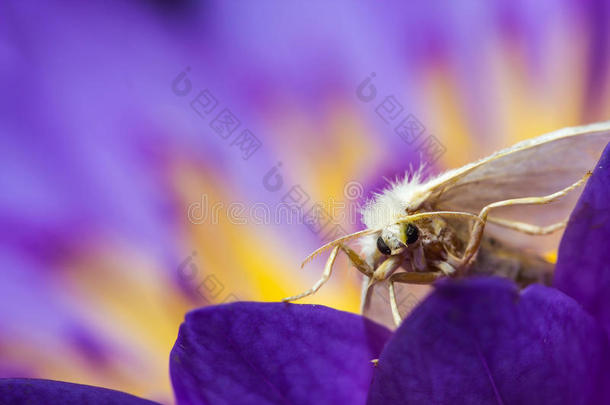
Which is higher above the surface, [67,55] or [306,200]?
[67,55]

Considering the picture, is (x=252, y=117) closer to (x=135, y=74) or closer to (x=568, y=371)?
(x=135, y=74)

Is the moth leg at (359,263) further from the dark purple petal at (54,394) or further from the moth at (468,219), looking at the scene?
the dark purple petal at (54,394)

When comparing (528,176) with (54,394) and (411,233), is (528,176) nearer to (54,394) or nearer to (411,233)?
(411,233)

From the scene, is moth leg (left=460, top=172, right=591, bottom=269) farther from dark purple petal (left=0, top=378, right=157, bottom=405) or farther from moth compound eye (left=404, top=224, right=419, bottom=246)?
dark purple petal (left=0, top=378, right=157, bottom=405)

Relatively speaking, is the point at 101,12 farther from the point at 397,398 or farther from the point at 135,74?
the point at 397,398

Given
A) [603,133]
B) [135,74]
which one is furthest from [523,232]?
[135,74]

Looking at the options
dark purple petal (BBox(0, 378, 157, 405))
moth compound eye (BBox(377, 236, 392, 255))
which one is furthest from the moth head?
dark purple petal (BBox(0, 378, 157, 405))

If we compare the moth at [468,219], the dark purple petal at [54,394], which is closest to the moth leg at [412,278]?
the moth at [468,219]

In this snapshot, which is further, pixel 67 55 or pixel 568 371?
pixel 67 55

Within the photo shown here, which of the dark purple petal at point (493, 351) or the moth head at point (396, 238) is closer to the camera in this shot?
the dark purple petal at point (493, 351)
